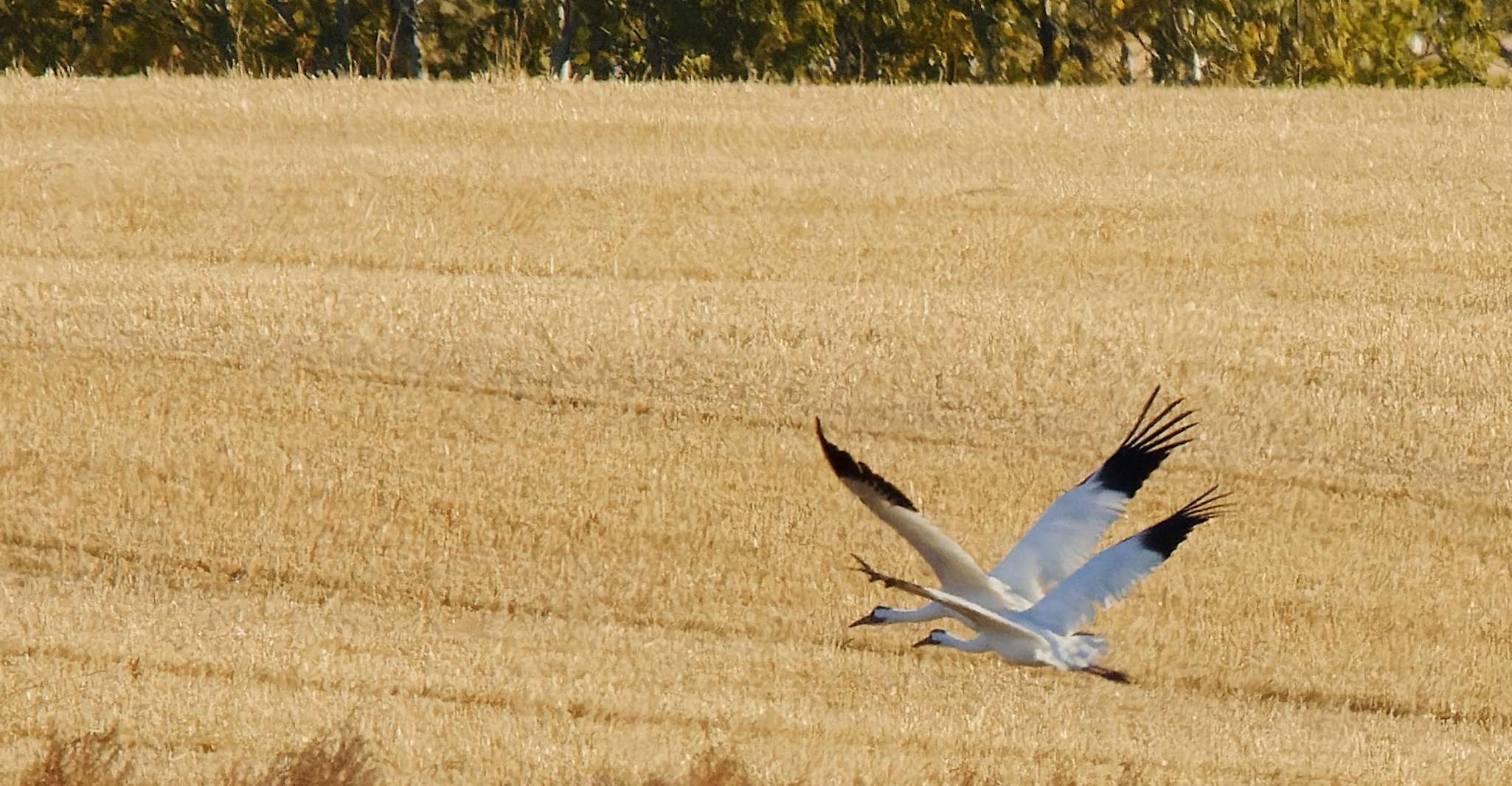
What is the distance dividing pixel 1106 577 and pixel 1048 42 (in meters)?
33.5

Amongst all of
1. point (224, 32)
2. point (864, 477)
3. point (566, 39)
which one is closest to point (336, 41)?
point (224, 32)

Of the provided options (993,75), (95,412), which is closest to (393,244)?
(95,412)

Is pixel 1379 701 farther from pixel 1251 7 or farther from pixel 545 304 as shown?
pixel 1251 7

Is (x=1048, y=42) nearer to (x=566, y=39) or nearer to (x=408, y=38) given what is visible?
(x=566, y=39)

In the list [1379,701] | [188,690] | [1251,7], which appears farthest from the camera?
[1251,7]

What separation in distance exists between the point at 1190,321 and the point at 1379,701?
4.14 m

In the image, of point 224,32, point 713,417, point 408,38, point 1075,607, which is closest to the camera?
point 1075,607

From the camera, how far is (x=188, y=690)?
1081 centimetres

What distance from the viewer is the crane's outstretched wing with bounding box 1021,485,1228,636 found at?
938 cm

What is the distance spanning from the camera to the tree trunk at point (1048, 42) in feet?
137

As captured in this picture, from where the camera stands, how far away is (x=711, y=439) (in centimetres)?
1422

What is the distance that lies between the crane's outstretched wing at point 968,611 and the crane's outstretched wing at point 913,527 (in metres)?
0.11

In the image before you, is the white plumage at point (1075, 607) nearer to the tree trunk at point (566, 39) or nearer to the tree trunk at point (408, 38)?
the tree trunk at point (408, 38)

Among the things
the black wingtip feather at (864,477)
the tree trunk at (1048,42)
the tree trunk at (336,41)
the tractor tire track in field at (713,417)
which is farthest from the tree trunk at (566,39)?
the black wingtip feather at (864,477)
